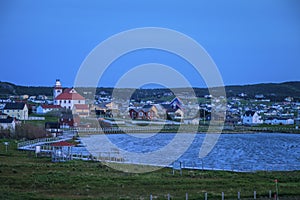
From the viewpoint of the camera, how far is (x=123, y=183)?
22.4m

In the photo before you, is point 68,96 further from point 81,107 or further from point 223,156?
point 223,156

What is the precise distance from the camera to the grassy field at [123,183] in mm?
19669

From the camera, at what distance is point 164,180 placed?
23516 millimetres

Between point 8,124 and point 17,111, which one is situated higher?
point 17,111

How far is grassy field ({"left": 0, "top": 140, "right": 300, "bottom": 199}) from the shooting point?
1967 cm

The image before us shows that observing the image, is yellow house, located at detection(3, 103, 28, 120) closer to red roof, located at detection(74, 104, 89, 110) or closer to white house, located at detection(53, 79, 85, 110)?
red roof, located at detection(74, 104, 89, 110)

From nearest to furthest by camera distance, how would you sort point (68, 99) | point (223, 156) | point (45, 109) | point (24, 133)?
point (223, 156) → point (24, 133) → point (45, 109) → point (68, 99)

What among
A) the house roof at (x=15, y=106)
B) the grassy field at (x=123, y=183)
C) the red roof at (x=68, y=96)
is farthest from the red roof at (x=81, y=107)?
the grassy field at (x=123, y=183)

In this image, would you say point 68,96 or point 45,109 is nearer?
point 45,109

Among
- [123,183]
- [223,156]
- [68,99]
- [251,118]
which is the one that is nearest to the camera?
[123,183]

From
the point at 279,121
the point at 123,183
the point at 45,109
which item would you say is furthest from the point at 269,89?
the point at 123,183

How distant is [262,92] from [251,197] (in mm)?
163278

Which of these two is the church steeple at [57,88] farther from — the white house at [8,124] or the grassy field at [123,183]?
the grassy field at [123,183]

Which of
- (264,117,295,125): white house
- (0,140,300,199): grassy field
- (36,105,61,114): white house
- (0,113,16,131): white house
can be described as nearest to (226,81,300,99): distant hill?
(264,117,295,125): white house
